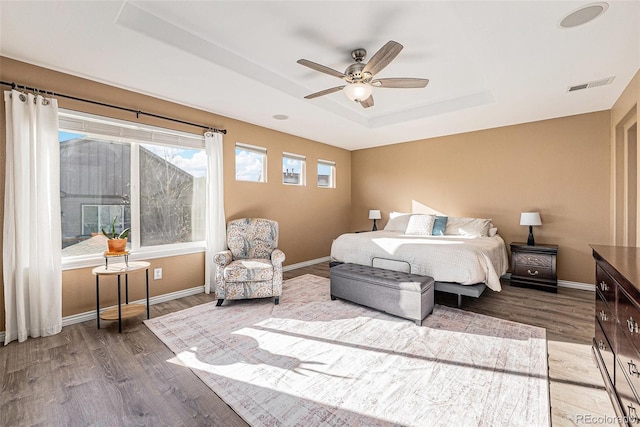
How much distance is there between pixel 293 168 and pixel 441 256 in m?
3.20

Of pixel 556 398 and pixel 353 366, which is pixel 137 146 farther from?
pixel 556 398

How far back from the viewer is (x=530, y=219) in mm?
4035

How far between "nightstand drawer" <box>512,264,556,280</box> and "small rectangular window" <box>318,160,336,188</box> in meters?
3.70

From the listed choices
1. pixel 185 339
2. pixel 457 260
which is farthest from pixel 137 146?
pixel 457 260

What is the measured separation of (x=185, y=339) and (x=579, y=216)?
5292 millimetres

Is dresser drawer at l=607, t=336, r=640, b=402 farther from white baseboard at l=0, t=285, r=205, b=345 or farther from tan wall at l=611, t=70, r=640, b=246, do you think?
white baseboard at l=0, t=285, r=205, b=345

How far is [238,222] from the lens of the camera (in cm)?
396

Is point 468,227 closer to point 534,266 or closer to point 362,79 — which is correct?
point 534,266

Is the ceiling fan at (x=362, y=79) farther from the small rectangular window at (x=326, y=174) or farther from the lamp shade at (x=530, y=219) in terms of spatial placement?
the small rectangular window at (x=326, y=174)

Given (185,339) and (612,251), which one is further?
(185,339)

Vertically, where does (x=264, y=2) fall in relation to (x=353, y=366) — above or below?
above

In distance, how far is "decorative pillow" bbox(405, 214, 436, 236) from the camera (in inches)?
178

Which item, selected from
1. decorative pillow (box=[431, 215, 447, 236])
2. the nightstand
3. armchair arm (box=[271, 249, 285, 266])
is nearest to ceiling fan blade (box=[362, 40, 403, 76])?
armchair arm (box=[271, 249, 285, 266])

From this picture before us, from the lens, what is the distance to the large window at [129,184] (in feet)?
9.64
